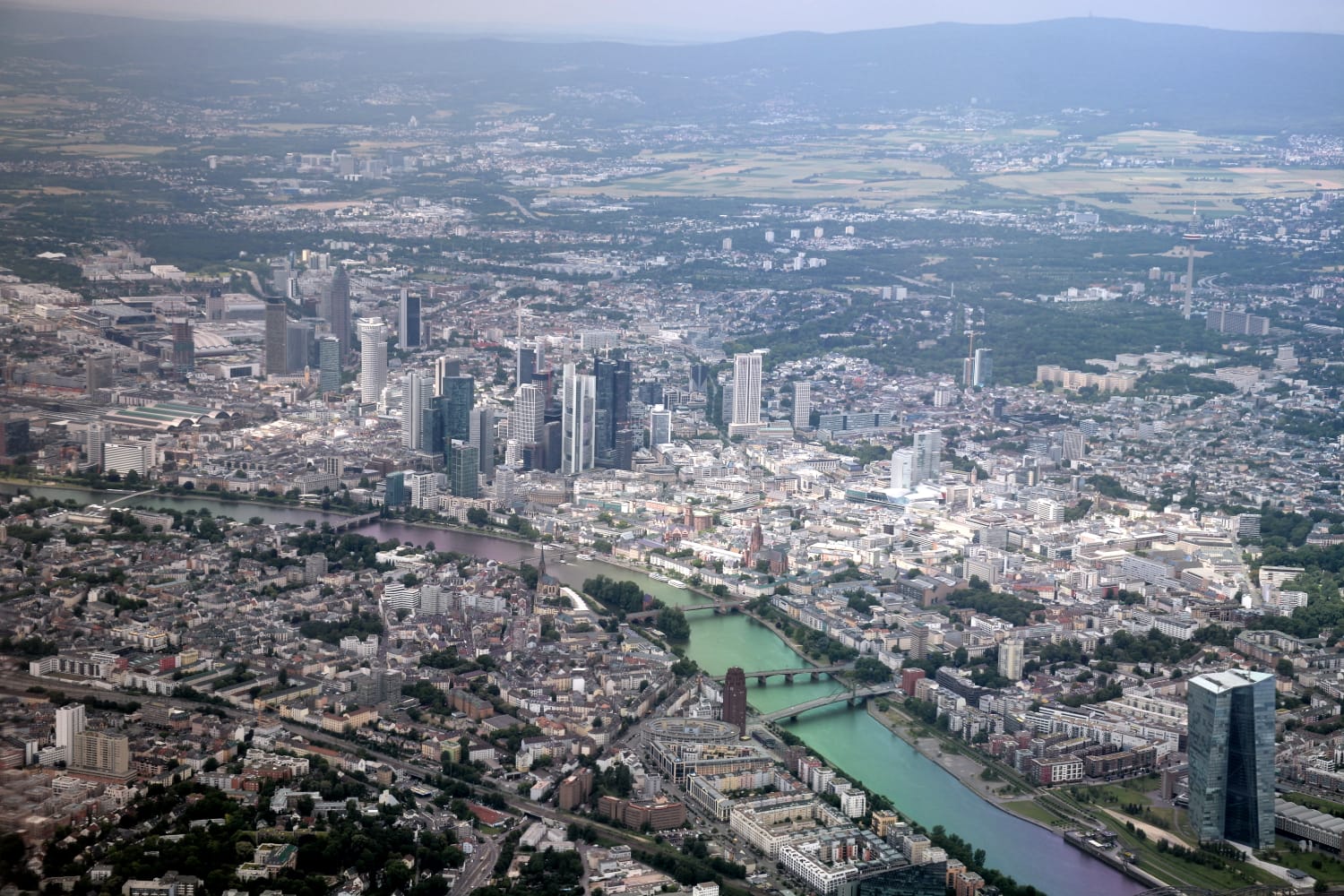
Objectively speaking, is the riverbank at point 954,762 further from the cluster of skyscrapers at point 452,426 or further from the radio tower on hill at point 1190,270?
the radio tower on hill at point 1190,270

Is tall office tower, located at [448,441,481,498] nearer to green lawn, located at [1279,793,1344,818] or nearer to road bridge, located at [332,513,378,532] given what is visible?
road bridge, located at [332,513,378,532]

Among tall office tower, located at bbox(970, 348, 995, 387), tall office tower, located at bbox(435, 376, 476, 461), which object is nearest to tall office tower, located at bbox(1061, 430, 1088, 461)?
tall office tower, located at bbox(970, 348, 995, 387)

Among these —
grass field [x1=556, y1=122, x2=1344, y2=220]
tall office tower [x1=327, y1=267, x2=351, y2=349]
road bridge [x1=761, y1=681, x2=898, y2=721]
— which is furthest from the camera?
grass field [x1=556, y1=122, x2=1344, y2=220]

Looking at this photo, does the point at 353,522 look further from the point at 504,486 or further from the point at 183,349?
the point at 183,349

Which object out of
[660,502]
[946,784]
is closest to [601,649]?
[946,784]

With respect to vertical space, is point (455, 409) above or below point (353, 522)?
above

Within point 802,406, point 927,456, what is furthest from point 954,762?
point 802,406
